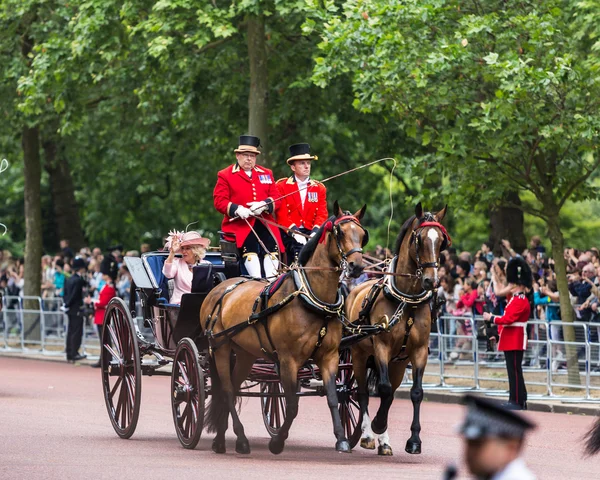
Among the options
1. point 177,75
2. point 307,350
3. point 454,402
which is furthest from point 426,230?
point 177,75

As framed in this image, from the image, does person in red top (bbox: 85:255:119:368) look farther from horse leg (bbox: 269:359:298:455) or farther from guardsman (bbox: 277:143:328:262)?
horse leg (bbox: 269:359:298:455)

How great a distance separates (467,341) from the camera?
20125 millimetres

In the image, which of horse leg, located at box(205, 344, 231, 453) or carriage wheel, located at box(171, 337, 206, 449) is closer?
carriage wheel, located at box(171, 337, 206, 449)

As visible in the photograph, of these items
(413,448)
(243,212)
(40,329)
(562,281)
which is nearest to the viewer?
(413,448)

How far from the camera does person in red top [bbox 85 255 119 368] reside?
25.4 metres

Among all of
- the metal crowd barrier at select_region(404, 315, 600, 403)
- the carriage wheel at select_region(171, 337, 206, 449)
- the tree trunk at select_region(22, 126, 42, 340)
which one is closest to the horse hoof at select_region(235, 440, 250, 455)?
the carriage wheel at select_region(171, 337, 206, 449)

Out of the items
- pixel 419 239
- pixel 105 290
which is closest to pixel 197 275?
pixel 419 239

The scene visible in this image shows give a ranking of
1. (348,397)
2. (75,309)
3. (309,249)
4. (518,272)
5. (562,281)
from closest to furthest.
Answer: (309,249) < (348,397) < (518,272) < (562,281) < (75,309)

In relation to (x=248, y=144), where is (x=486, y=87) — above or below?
above

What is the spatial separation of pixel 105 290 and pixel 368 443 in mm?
13992

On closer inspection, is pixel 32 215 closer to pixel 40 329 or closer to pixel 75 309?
pixel 40 329

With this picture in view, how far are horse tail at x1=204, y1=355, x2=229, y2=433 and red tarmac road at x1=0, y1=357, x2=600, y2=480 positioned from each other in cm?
28

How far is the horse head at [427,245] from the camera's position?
468 inches

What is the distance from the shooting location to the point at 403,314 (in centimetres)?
1215
